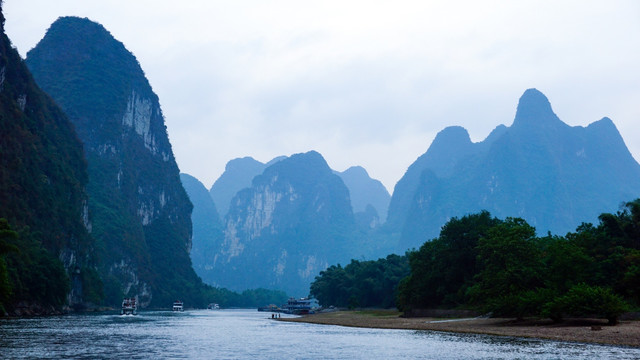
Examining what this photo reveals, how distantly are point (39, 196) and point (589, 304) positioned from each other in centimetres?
12242

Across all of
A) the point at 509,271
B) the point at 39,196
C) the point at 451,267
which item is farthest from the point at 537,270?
the point at 39,196

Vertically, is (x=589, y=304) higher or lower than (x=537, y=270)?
lower

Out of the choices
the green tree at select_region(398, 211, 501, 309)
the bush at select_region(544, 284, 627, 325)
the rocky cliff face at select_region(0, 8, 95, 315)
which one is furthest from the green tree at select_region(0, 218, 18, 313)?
the bush at select_region(544, 284, 627, 325)

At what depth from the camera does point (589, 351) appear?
1417 inches

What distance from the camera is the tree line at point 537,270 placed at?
55.5m

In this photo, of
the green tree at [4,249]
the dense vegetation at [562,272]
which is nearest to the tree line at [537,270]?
the dense vegetation at [562,272]

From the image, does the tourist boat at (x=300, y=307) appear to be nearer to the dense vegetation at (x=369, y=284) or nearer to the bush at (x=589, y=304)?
the dense vegetation at (x=369, y=284)

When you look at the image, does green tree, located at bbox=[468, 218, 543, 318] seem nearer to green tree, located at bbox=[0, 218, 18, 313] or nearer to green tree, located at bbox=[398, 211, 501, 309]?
green tree, located at bbox=[398, 211, 501, 309]

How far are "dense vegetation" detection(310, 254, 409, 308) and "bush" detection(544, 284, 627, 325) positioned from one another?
88.1m

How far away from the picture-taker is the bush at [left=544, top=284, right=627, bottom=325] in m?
50.8

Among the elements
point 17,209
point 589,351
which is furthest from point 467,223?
point 17,209

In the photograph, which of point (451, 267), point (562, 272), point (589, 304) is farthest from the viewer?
point (451, 267)

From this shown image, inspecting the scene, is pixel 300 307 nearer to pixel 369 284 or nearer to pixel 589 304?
pixel 369 284

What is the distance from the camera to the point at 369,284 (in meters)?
161
